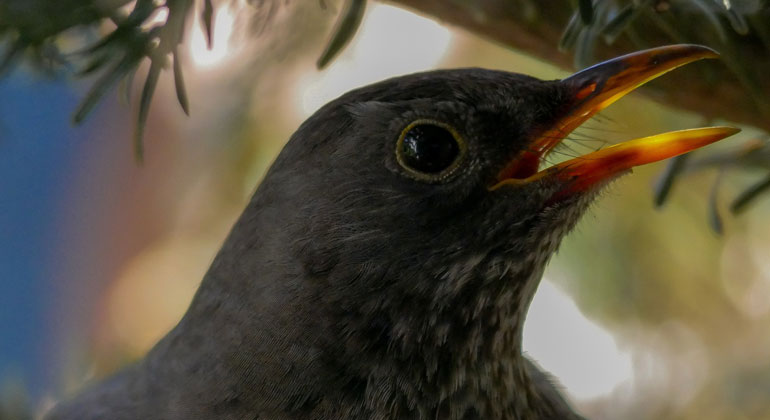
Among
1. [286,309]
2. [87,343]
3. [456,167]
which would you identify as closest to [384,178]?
[456,167]

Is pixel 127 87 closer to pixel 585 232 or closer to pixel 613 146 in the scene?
pixel 613 146

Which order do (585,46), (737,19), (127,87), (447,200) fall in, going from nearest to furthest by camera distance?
(737,19), (585,46), (127,87), (447,200)

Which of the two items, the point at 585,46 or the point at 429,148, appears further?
the point at 429,148

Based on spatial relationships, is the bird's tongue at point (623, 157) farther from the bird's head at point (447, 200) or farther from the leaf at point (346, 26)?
the leaf at point (346, 26)

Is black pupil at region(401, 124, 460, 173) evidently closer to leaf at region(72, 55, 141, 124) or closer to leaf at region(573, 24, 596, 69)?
leaf at region(573, 24, 596, 69)

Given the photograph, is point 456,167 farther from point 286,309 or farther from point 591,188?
point 286,309

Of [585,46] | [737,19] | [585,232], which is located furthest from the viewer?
[585,232]

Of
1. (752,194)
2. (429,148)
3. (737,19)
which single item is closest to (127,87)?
(429,148)

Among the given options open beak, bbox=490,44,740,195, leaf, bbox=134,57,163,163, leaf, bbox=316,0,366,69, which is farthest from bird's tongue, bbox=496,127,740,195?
leaf, bbox=134,57,163,163
